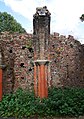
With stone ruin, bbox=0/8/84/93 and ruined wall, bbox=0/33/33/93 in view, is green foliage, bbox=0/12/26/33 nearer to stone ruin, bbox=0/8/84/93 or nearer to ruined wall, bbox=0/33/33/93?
stone ruin, bbox=0/8/84/93

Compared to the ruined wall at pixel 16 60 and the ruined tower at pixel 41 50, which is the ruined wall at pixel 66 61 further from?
the ruined tower at pixel 41 50

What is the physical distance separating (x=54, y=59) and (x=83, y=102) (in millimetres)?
4227

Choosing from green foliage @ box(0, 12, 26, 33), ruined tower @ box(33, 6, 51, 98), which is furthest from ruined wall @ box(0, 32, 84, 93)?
green foliage @ box(0, 12, 26, 33)

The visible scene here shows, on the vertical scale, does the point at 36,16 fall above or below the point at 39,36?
above

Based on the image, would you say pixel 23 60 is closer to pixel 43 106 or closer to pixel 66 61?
pixel 66 61

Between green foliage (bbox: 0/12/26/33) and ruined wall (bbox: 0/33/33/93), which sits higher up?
green foliage (bbox: 0/12/26/33)

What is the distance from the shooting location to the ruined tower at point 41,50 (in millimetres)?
11859

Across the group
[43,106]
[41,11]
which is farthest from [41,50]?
[43,106]

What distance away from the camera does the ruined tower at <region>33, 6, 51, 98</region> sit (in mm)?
11859

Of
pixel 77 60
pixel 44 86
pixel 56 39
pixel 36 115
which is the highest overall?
pixel 56 39

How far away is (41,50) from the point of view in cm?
1204

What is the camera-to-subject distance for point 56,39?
15305 millimetres

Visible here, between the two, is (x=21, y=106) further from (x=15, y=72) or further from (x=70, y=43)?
(x=70, y=43)

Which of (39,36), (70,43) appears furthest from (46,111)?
(70,43)
